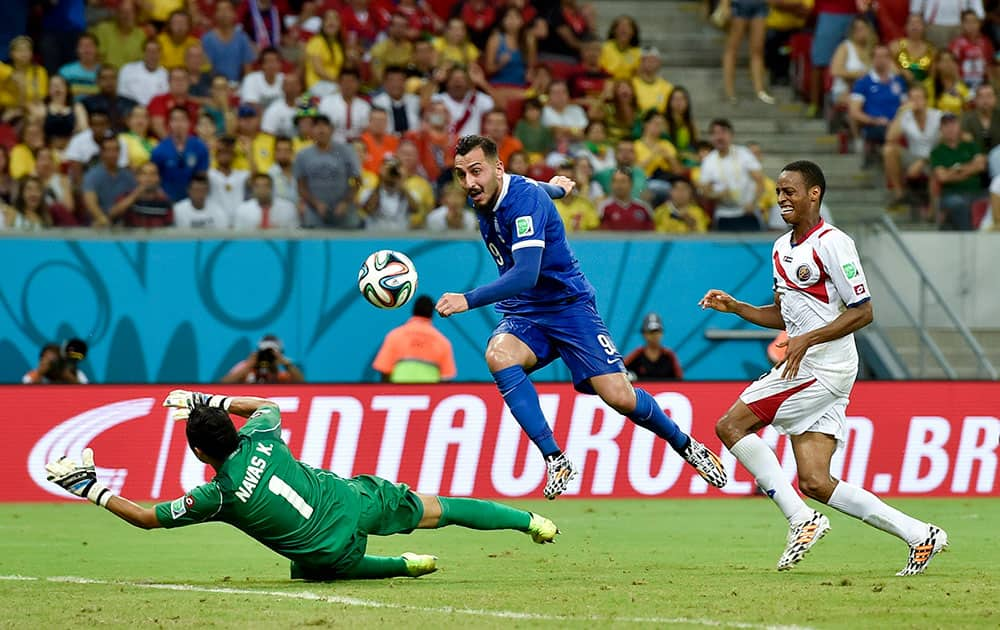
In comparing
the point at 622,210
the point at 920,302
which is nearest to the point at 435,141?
the point at 622,210

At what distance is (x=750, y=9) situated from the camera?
74.9ft

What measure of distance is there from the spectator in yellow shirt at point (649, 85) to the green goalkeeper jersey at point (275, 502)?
12979 mm

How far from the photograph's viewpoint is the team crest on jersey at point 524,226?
34.2ft

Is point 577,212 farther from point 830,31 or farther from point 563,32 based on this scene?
point 830,31

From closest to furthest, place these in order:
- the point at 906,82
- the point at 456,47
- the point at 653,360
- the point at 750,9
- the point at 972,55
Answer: the point at 653,360
the point at 456,47
the point at 906,82
the point at 972,55
the point at 750,9

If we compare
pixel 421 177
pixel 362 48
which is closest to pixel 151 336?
pixel 421 177

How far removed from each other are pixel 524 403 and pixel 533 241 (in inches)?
44.1

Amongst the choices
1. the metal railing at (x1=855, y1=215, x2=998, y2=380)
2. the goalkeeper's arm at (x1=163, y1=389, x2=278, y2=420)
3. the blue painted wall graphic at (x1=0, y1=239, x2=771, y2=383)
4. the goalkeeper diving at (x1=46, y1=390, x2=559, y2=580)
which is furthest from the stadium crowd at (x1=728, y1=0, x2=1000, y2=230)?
the goalkeeper's arm at (x1=163, y1=389, x2=278, y2=420)

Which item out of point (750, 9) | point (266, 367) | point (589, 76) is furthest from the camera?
point (750, 9)

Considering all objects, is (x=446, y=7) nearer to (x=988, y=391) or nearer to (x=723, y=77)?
(x=723, y=77)

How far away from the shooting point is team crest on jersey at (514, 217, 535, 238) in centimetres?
1043

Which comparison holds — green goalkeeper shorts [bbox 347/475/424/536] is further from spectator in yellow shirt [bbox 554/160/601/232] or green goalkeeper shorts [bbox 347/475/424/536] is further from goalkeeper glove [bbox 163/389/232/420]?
spectator in yellow shirt [bbox 554/160/601/232]

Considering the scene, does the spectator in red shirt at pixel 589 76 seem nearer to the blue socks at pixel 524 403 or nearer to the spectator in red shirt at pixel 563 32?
the spectator in red shirt at pixel 563 32

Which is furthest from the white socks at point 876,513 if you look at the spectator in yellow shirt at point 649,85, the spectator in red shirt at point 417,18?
the spectator in red shirt at point 417,18
